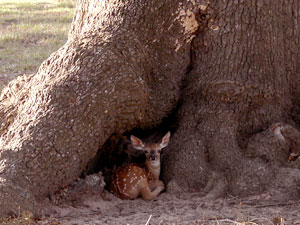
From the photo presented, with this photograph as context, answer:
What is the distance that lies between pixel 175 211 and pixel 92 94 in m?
1.55

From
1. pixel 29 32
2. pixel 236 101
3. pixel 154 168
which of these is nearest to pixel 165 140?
pixel 154 168

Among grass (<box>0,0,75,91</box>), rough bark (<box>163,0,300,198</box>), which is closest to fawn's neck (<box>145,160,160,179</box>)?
rough bark (<box>163,0,300,198</box>)

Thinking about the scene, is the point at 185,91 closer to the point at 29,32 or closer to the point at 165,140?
the point at 165,140

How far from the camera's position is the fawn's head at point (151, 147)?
673 cm

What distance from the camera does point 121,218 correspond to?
220 inches

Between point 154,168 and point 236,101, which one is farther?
point 154,168

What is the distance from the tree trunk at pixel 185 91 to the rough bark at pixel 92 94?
0.01 meters

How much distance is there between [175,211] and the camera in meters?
5.82

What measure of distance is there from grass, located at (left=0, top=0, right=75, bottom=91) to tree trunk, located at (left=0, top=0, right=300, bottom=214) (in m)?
4.55

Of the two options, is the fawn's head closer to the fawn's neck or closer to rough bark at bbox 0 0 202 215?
the fawn's neck

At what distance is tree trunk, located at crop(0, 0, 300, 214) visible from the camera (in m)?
5.86

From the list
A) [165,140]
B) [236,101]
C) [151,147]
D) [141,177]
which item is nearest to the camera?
[236,101]

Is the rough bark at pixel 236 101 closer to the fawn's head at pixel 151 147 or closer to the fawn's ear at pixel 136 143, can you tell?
the fawn's head at pixel 151 147

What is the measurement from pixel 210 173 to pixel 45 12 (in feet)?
41.3
